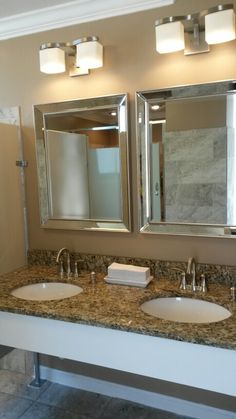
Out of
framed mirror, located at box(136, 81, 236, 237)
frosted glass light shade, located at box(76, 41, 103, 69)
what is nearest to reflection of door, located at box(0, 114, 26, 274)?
frosted glass light shade, located at box(76, 41, 103, 69)

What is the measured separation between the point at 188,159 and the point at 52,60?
0.91 metres

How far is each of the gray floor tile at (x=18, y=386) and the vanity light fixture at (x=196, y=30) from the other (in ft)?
6.98

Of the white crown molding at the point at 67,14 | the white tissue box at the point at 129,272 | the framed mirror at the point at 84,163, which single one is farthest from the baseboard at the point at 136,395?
the white crown molding at the point at 67,14

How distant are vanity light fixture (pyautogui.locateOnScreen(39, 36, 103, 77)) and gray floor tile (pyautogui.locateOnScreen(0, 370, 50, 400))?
195cm

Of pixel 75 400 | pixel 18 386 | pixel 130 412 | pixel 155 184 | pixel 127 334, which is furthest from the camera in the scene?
pixel 18 386

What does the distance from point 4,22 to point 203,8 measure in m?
1.16

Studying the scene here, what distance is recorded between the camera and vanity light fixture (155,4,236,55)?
1.57 metres

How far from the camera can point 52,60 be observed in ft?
6.28

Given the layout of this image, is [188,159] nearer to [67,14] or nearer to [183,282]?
[183,282]

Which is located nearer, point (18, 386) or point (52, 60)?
point (52, 60)

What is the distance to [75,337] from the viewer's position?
1.55 m

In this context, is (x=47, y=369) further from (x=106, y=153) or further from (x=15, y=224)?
(x=106, y=153)

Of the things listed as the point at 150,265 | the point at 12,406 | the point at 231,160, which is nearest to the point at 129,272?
the point at 150,265

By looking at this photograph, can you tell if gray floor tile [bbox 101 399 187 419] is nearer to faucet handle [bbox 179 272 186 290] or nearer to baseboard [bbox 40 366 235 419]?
baseboard [bbox 40 366 235 419]
